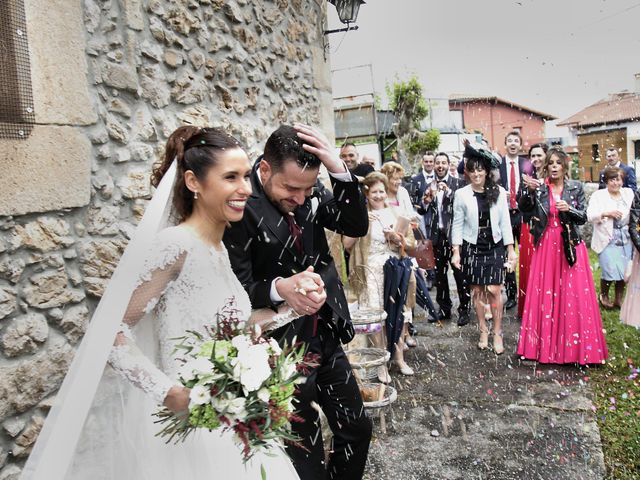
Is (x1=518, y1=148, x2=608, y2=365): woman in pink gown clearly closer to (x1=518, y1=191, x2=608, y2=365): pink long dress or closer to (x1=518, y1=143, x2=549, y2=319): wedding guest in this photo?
(x1=518, y1=191, x2=608, y2=365): pink long dress

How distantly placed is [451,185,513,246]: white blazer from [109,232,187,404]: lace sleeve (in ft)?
15.9

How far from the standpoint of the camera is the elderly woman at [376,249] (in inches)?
Answer: 226

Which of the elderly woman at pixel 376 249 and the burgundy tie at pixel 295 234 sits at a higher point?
the burgundy tie at pixel 295 234

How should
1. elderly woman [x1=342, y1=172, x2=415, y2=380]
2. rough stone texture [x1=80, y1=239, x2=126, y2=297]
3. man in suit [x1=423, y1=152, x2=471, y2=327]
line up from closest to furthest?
rough stone texture [x1=80, y1=239, x2=126, y2=297]
elderly woman [x1=342, y1=172, x2=415, y2=380]
man in suit [x1=423, y1=152, x2=471, y2=327]

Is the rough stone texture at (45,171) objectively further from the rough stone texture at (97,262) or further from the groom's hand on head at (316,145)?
the groom's hand on head at (316,145)

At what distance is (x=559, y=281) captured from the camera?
230 inches

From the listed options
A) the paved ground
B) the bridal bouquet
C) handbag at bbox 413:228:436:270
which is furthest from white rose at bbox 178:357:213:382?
handbag at bbox 413:228:436:270

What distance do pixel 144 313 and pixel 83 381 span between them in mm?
325

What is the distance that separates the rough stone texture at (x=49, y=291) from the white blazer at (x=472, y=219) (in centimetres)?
465

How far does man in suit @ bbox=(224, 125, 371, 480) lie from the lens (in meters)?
2.67

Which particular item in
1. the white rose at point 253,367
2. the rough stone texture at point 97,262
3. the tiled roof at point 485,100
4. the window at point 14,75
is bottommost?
the white rose at point 253,367

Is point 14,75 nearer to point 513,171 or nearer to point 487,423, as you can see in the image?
point 487,423

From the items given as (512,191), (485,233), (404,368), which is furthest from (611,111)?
(404,368)

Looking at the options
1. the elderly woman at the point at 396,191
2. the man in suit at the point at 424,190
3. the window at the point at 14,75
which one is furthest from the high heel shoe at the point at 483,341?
the window at the point at 14,75
